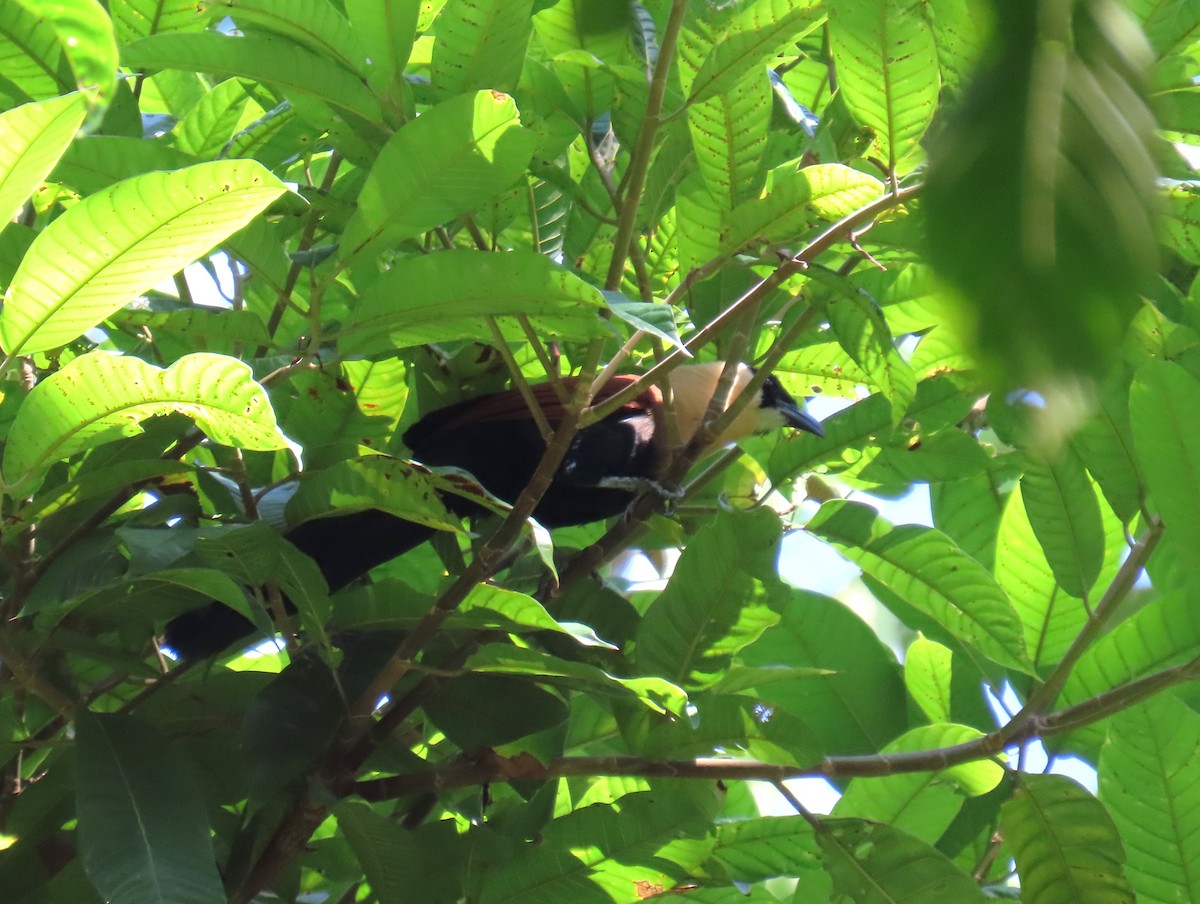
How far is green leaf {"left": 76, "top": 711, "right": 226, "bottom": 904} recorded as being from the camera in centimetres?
138

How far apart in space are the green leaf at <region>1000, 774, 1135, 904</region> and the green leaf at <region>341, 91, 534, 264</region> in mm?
1085

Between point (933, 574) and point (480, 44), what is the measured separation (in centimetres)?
100

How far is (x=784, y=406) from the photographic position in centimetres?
322

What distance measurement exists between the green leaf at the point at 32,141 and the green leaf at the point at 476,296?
0.38 metres

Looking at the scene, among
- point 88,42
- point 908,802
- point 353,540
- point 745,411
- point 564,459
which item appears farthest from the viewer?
point 745,411

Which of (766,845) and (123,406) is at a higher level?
(123,406)

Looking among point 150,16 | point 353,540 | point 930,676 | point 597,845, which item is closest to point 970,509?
point 930,676

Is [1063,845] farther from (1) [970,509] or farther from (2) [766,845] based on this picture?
(1) [970,509]

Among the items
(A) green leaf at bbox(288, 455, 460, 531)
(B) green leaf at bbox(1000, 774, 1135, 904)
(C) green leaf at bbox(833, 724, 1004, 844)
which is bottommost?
(C) green leaf at bbox(833, 724, 1004, 844)

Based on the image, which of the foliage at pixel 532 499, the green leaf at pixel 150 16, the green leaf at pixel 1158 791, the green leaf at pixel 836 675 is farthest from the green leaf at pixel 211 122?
the green leaf at pixel 1158 791

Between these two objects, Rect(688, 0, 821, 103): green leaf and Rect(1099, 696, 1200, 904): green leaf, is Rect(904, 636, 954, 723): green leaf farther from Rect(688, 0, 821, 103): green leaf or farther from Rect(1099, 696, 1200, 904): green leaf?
Rect(688, 0, 821, 103): green leaf

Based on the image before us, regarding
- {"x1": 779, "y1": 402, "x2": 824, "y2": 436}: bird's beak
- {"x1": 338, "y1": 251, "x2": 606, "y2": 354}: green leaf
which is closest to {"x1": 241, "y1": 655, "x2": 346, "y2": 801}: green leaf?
{"x1": 338, "y1": 251, "x2": 606, "y2": 354}: green leaf

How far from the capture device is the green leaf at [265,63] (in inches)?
57.7

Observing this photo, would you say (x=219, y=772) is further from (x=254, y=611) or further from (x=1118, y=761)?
(x=1118, y=761)
